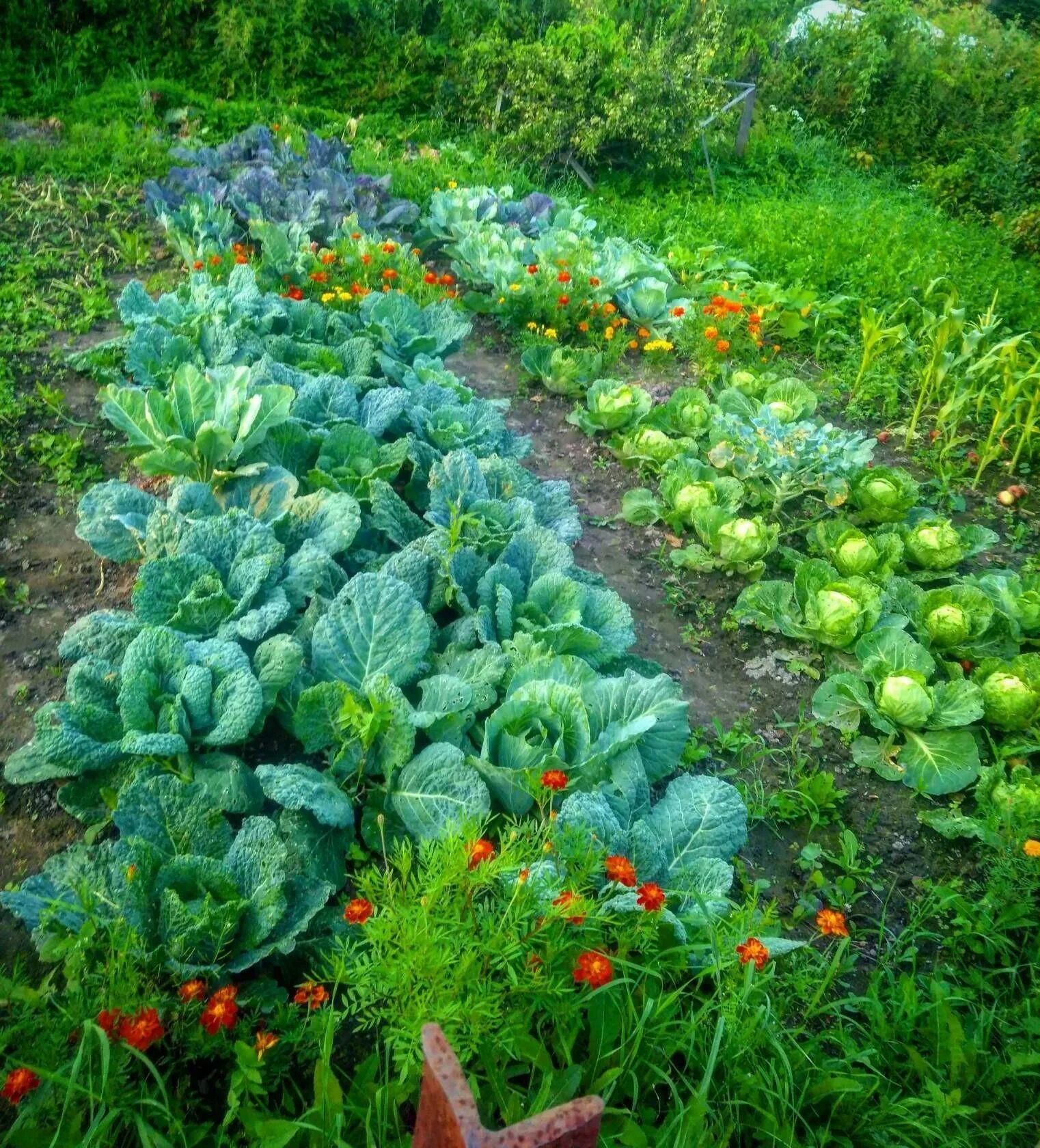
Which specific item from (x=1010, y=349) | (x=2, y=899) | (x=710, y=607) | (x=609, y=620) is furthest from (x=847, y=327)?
(x=2, y=899)

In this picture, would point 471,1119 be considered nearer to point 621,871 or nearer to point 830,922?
point 621,871

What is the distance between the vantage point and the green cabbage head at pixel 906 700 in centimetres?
286

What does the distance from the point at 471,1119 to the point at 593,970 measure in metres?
0.85

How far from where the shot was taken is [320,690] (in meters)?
2.24

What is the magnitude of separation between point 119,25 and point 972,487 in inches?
307

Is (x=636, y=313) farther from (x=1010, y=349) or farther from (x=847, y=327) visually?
(x=1010, y=349)

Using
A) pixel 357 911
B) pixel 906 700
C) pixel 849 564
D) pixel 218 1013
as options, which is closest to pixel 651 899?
pixel 357 911

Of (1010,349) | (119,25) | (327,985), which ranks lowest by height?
(327,985)

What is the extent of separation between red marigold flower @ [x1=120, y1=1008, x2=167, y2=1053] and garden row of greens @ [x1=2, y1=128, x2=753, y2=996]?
193 millimetres

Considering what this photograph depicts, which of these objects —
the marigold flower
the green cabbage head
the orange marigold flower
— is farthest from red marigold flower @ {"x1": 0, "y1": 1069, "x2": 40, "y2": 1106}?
the green cabbage head

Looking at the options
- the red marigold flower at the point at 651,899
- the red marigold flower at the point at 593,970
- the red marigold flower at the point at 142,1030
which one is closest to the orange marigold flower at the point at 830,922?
the red marigold flower at the point at 651,899

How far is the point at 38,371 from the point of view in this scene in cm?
394

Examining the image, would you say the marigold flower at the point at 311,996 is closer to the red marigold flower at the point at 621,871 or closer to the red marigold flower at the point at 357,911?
the red marigold flower at the point at 357,911

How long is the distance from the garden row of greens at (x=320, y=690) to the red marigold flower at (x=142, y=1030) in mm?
193
